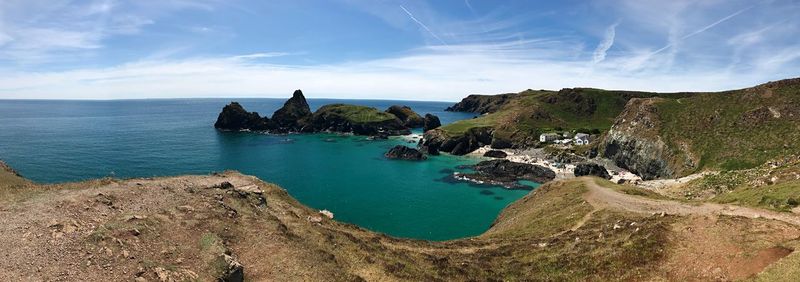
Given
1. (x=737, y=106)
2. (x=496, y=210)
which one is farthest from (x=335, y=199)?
(x=737, y=106)

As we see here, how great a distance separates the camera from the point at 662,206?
45562 mm

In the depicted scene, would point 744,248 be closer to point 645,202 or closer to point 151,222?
point 645,202

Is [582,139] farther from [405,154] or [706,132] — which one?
[405,154]

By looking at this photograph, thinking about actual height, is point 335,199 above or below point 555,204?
below

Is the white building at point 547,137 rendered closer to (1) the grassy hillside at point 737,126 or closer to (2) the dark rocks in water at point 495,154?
(2) the dark rocks in water at point 495,154

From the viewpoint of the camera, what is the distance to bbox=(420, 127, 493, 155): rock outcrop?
146075 mm

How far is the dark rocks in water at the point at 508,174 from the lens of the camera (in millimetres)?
102312

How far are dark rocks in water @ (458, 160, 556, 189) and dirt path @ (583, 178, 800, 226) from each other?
131 ft

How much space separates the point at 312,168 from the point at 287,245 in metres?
89.7

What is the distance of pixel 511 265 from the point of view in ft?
106

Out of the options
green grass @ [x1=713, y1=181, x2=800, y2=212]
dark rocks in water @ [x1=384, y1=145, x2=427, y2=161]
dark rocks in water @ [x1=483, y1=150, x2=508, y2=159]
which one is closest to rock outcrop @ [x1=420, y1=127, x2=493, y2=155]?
dark rocks in water @ [x1=483, y1=150, x2=508, y2=159]

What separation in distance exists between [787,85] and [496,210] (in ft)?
262

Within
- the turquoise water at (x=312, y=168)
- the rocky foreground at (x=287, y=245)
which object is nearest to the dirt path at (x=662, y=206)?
the rocky foreground at (x=287, y=245)

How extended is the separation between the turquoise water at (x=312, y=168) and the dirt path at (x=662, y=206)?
837 inches
